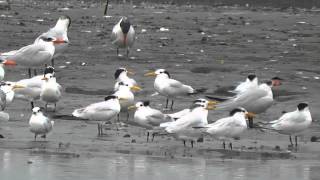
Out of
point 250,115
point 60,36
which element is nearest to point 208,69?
point 60,36

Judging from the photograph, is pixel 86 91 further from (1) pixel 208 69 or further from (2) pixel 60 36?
(1) pixel 208 69

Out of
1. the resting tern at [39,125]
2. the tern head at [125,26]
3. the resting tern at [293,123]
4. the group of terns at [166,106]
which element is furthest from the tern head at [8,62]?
the resting tern at [293,123]

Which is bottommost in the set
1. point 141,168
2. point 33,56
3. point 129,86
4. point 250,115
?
point 141,168

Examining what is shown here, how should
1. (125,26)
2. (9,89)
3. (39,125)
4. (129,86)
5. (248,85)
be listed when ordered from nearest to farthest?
1. (39,125)
2. (9,89)
3. (248,85)
4. (129,86)
5. (125,26)

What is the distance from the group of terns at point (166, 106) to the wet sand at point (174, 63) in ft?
0.72

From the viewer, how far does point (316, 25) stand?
3497cm

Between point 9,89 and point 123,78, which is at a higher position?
point 123,78

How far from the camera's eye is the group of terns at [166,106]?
627 inches

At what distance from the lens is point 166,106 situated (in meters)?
19.7

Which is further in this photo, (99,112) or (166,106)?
(166,106)

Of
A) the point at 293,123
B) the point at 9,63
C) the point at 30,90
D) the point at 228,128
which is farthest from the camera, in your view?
the point at 9,63

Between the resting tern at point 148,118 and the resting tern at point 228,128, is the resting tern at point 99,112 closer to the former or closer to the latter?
the resting tern at point 148,118

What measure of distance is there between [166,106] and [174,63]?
15.4 feet

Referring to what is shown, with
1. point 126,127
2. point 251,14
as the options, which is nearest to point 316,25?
point 251,14
